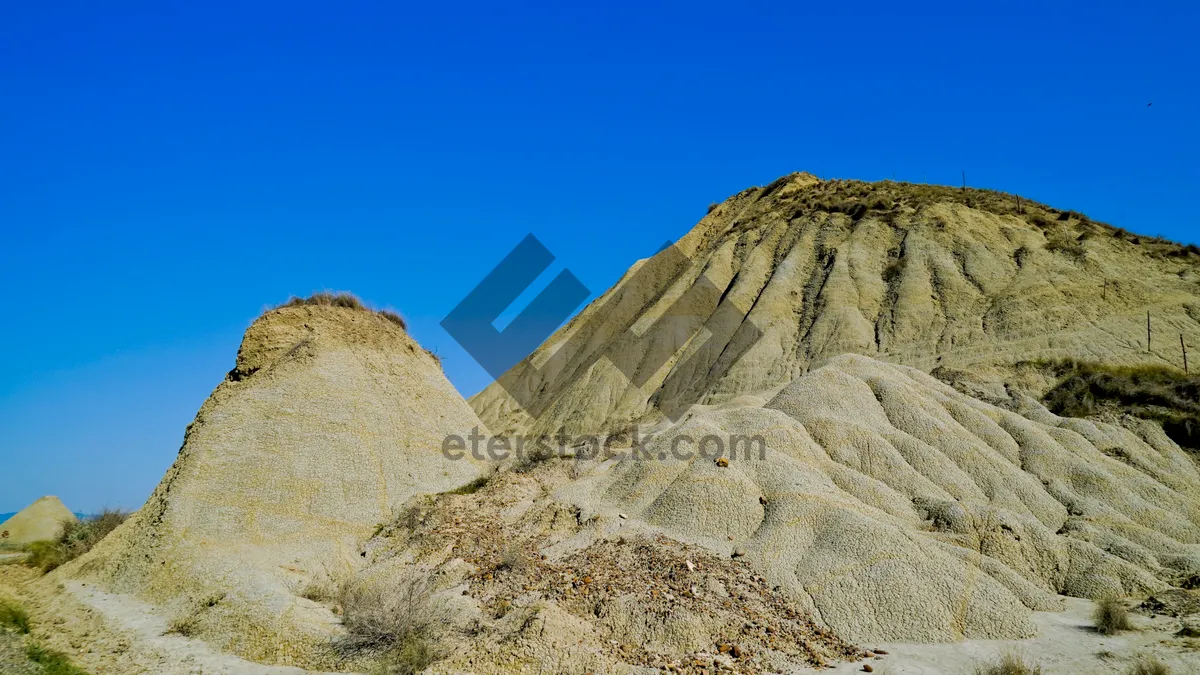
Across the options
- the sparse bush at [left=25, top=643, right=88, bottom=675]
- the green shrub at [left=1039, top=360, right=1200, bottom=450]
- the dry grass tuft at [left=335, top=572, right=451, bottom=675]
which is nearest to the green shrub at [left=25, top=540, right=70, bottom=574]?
the sparse bush at [left=25, top=643, right=88, bottom=675]

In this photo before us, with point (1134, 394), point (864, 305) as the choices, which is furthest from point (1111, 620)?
point (864, 305)

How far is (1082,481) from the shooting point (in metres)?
16.7

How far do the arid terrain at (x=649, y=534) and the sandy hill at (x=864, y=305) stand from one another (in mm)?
2748

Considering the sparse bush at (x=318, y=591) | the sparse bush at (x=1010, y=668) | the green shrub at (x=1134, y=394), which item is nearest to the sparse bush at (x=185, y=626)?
the sparse bush at (x=318, y=591)

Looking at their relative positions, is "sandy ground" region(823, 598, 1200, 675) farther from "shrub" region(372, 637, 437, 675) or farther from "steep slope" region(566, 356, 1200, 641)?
"shrub" region(372, 637, 437, 675)

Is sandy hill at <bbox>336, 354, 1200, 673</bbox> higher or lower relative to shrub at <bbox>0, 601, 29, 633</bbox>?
higher

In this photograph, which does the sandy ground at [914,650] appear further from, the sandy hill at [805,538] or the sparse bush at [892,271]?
the sparse bush at [892,271]

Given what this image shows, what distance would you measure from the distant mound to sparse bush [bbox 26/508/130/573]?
3155mm

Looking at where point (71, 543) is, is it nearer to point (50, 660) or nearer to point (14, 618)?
point (14, 618)

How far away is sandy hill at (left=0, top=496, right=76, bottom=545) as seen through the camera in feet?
73.9

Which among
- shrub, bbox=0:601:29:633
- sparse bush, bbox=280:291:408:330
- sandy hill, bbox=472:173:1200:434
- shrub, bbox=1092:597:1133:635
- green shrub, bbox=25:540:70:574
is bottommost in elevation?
shrub, bbox=0:601:29:633

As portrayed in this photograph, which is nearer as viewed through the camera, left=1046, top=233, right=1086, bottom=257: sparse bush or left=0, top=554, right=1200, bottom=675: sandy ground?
left=0, top=554, right=1200, bottom=675: sandy ground

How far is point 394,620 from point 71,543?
1230cm

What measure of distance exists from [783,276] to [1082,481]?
2309 cm
